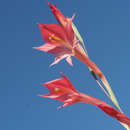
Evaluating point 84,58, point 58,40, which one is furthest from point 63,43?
point 84,58

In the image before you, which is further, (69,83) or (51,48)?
(51,48)

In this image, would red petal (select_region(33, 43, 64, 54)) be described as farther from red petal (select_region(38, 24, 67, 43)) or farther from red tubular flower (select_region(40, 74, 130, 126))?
red tubular flower (select_region(40, 74, 130, 126))

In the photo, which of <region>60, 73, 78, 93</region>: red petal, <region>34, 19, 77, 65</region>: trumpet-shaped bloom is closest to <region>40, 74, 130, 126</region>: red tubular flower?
<region>60, 73, 78, 93</region>: red petal

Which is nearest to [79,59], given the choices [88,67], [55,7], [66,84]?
[88,67]

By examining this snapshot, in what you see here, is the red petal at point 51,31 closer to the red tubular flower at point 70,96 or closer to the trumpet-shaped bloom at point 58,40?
the trumpet-shaped bloom at point 58,40

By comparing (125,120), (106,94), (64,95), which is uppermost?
(64,95)

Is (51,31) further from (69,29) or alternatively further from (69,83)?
(69,83)

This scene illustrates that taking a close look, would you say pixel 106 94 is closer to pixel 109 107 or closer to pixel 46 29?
pixel 109 107

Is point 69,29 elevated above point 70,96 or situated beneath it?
elevated above

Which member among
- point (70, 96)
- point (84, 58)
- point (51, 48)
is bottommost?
point (70, 96)
